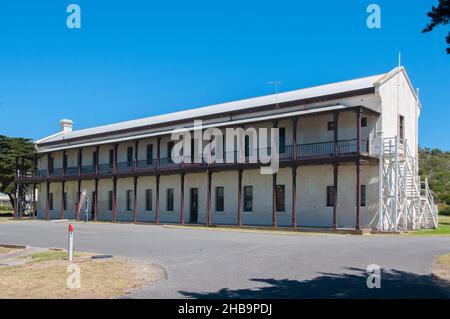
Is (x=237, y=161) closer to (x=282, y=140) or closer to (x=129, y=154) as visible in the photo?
(x=282, y=140)

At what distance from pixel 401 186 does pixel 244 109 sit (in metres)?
10.7

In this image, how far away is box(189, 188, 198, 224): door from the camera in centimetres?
3431

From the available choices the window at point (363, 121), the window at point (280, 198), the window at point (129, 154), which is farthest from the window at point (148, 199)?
the window at point (363, 121)

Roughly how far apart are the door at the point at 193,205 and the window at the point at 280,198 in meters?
6.76

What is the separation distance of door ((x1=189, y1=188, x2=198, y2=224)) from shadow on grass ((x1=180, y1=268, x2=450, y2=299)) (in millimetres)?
24362

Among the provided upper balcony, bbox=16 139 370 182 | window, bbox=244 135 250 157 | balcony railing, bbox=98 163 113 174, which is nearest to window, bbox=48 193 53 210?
upper balcony, bbox=16 139 370 182

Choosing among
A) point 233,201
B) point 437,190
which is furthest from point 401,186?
point 437,190

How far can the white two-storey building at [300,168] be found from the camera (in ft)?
85.8

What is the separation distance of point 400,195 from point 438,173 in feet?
160

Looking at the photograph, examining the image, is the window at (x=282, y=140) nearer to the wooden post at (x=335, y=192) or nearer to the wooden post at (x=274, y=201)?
the wooden post at (x=274, y=201)

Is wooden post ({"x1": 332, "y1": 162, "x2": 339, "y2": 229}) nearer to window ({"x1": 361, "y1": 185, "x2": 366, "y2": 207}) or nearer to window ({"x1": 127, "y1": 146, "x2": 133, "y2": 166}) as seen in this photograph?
window ({"x1": 361, "y1": 185, "x2": 366, "y2": 207})

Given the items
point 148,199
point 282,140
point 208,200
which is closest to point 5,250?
point 208,200
